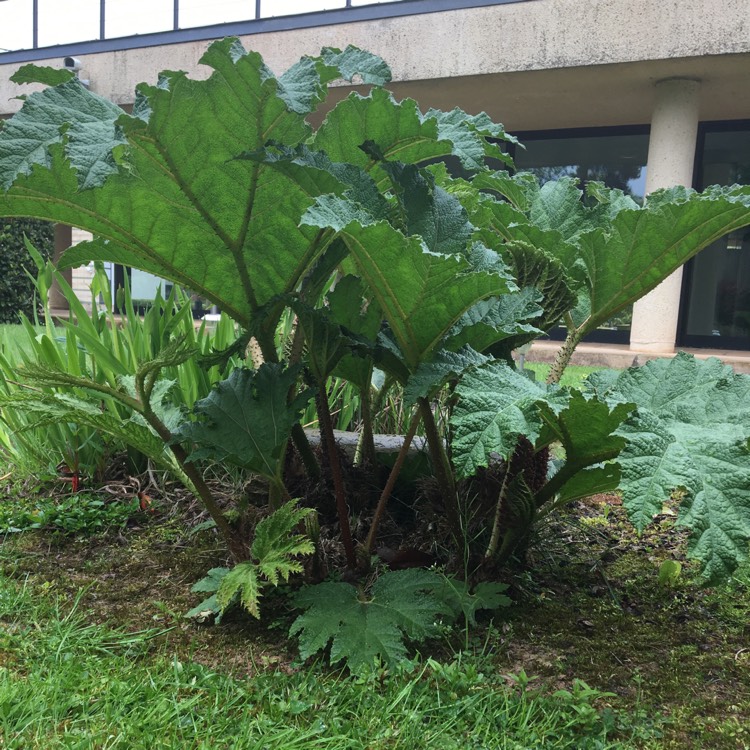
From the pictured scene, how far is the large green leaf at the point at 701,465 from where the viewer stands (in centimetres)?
112

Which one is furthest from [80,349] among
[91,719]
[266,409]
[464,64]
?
[464,64]

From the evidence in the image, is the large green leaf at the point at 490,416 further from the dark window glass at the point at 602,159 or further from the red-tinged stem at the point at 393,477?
the dark window glass at the point at 602,159

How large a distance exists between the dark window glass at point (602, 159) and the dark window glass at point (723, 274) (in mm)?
786

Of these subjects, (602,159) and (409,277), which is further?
(602,159)

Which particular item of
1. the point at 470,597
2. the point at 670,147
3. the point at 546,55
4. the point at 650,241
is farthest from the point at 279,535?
the point at 670,147

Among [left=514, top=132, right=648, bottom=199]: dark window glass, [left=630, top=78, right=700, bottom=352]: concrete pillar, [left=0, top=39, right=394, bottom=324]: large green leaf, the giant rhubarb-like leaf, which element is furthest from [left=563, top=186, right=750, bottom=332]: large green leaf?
[left=514, top=132, right=648, bottom=199]: dark window glass

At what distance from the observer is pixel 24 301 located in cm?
1240

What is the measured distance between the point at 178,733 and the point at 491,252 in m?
1.06

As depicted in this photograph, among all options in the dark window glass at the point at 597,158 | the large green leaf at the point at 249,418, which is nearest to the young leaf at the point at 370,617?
the large green leaf at the point at 249,418

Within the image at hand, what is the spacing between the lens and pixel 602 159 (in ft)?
30.8

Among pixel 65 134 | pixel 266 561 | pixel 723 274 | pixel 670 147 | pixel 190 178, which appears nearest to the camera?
pixel 65 134

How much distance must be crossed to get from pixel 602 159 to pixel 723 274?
2140 millimetres

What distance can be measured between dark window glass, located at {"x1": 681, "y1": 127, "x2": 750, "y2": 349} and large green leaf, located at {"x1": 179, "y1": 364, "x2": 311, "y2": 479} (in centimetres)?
863

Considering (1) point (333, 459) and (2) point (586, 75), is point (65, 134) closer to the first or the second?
(1) point (333, 459)
